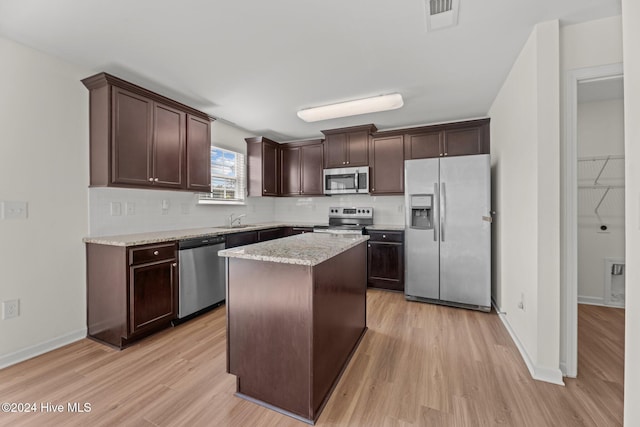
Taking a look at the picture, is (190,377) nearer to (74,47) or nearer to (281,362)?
(281,362)

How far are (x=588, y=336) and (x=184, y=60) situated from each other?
437cm

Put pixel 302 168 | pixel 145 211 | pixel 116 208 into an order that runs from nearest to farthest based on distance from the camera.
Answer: pixel 116 208 < pixel 145 211 < pixel 302 168

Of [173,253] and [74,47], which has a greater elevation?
[74,47]

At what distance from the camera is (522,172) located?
7.38 feet

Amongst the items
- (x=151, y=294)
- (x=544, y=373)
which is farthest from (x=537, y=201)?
(x=151, y=294)

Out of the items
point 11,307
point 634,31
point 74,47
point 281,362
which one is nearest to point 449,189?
point 634,31

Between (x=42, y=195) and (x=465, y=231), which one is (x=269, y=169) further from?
(x=465, y=231)

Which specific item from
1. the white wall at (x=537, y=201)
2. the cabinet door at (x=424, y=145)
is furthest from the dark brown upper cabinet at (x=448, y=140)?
the white wall at (x=537, y=201)

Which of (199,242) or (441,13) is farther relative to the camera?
(199,242)

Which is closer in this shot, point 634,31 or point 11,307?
point 634,31

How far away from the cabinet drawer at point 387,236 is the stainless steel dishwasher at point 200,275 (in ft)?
6.73

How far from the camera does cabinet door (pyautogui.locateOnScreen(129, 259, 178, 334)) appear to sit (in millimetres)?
2363

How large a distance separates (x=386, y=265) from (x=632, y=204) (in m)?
3.02

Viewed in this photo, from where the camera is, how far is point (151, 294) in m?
2.52
